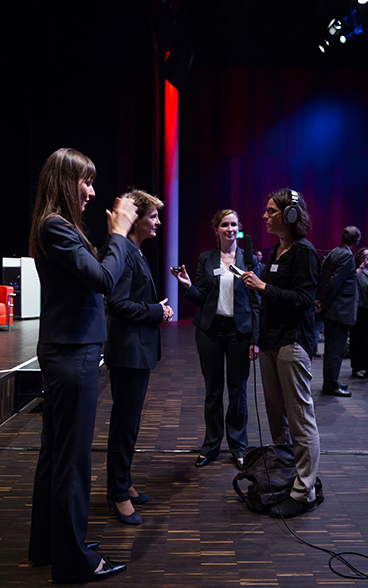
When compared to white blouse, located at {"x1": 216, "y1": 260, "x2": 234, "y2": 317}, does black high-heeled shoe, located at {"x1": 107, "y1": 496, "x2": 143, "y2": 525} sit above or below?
below

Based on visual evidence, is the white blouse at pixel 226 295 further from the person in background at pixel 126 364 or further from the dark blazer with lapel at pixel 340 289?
the dark blazer with lapel at pixel 340 289

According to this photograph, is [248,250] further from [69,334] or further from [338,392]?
[338,392]

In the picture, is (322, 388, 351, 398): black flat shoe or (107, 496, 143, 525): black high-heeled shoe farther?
(322, 388, 351, 398): black flat shoe

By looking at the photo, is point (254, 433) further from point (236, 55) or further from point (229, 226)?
point (236, 55)

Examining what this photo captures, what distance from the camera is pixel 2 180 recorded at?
9094 mm

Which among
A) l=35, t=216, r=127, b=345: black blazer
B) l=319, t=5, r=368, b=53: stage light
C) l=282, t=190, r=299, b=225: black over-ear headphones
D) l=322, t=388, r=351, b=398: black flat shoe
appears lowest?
l=322, t=388, r=351, b=398: black flat shoe

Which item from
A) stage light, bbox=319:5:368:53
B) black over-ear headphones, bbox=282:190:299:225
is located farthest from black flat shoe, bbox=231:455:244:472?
stage light, bbox=319:5:368:53

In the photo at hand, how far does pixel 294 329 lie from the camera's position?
2211 millimetres

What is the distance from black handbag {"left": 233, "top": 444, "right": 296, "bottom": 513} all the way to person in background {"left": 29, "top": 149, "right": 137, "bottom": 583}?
88cm

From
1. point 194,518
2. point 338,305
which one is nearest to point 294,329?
point 194,518

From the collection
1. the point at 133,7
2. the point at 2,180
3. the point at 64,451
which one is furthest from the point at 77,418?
the point at 2,180

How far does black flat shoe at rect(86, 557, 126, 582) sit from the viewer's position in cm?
168

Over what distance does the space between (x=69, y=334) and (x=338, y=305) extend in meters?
3.34

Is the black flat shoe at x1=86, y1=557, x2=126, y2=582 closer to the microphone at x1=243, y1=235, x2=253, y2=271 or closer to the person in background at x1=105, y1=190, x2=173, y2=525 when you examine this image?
the person in background at x1=105, y1=190, x2=173, y2=525
